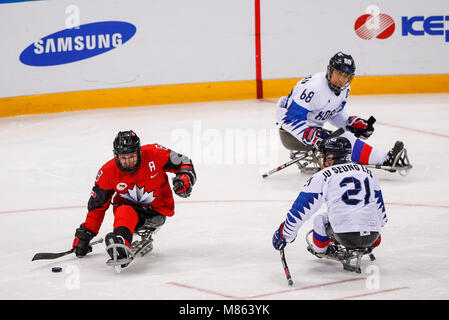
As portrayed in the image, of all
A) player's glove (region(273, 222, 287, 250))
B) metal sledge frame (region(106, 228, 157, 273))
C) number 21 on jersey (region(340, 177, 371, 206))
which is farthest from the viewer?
metal sledge frame (region(106, 228, 157, 273))

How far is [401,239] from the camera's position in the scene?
5609mm

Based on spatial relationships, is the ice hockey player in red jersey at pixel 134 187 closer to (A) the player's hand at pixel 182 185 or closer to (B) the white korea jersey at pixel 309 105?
(A) the player's hand at pixel 182 185

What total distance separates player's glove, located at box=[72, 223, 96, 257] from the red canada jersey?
4 cm

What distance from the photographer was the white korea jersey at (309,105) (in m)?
7.31

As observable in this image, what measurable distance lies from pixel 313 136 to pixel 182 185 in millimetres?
2467

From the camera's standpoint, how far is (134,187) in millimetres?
5191

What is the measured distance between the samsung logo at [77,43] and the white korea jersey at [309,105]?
4.38 metres

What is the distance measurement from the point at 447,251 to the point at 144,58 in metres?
6.96

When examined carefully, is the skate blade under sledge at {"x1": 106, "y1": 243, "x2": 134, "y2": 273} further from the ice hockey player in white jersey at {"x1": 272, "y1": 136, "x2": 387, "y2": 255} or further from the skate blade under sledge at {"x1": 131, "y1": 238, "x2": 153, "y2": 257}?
the ice hockey player in white jersey at {"x1": 272, "y1": 136, "x2": 387, "y2": 255}

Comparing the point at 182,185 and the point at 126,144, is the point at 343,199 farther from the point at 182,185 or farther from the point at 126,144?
the point at 126,144

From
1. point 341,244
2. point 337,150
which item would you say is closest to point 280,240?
point 341,244

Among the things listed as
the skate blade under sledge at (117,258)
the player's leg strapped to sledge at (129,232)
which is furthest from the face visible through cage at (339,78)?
the skate blade under sledge at (117,258)

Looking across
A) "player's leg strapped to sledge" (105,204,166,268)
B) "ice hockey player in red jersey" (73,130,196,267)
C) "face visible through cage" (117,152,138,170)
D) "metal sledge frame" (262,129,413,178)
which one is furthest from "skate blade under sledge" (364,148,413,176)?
"face visible through cage" (117,152,138,170)

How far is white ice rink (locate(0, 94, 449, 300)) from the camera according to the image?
478 centimetres
